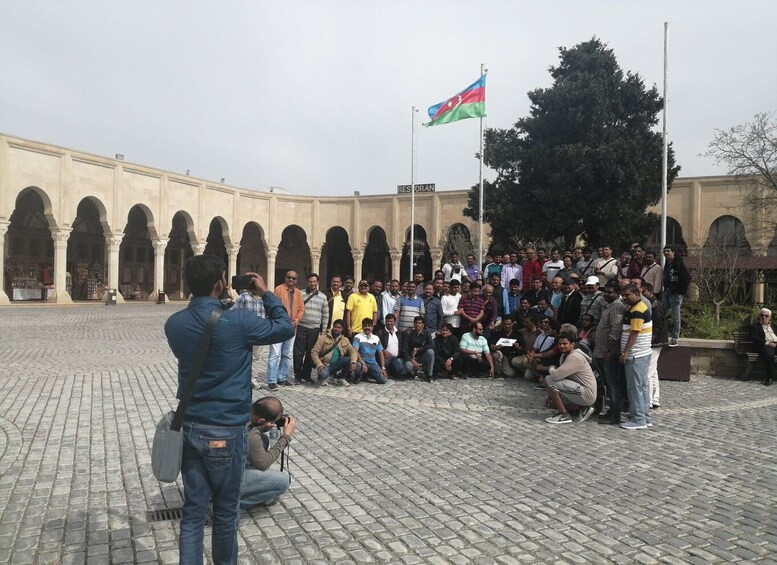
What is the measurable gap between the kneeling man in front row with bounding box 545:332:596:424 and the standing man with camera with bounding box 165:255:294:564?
17.3 ft

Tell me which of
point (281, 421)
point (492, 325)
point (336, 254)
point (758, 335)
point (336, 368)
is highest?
point (336, 254)

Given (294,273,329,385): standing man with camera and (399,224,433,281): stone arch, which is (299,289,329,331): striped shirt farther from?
(399,224,433,281): stone arch

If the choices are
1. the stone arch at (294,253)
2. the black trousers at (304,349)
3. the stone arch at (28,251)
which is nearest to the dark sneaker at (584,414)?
the black trousers at (304,349)

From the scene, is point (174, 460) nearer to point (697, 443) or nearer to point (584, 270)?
point (697, 443)

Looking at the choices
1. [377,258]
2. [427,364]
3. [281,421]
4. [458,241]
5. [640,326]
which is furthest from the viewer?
[377,258]

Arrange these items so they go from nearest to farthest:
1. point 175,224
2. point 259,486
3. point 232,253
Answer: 1. point 259,486
2. point 232,253
3. point 175,224

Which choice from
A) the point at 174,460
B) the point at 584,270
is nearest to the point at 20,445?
the point at 174,460

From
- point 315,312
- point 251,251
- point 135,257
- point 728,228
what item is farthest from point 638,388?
point 251,251

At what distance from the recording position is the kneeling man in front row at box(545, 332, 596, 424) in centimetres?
733

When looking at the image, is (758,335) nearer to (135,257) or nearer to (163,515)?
(163,515)

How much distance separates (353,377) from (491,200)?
14220mm

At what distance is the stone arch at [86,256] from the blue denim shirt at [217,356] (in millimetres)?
31958

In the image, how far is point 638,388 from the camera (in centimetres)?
713

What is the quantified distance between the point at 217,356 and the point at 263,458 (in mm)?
1589
